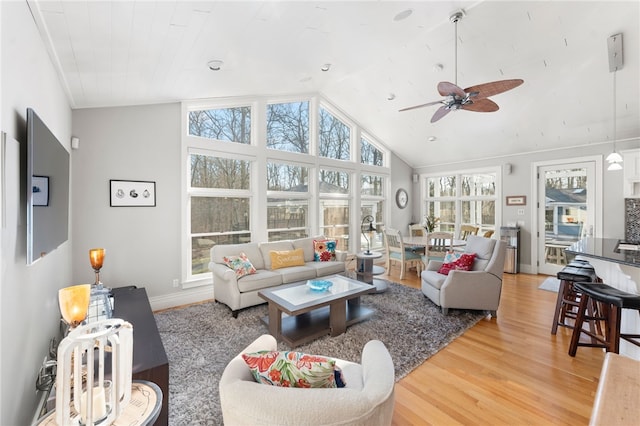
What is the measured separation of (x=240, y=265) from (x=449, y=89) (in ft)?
9.98

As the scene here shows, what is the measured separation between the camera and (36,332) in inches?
69.8

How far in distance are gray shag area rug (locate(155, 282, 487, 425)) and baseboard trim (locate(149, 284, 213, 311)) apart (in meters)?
0.21

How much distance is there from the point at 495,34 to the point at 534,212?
3641 mm

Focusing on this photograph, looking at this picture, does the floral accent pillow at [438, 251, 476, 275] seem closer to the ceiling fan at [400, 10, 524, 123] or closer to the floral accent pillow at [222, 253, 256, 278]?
the ceiling fan at [400, 10, 524, 123]

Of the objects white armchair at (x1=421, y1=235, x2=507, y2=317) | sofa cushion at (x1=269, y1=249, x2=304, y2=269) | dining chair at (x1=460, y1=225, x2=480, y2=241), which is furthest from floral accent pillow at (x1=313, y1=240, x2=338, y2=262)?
dining chair at (x1=460, y1=225, x2=480, y2=241)

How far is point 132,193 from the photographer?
11.5ft

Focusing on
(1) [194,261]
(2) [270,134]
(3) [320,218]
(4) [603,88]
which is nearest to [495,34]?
(4) [603,88]

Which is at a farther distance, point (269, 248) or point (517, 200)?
point (517, 200)

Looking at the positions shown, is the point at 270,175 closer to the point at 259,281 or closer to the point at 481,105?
the point at 259,281

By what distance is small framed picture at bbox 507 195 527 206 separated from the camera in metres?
5.50

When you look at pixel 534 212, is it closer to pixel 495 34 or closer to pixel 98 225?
pixel 495 34

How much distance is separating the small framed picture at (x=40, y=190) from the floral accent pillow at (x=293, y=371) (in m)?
1.43

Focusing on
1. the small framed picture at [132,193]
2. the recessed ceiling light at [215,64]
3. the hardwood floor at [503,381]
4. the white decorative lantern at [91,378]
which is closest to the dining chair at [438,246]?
the hardwood floor at [503,381]

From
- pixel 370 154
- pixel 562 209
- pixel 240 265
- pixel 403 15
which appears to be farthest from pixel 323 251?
pixel 562 209
